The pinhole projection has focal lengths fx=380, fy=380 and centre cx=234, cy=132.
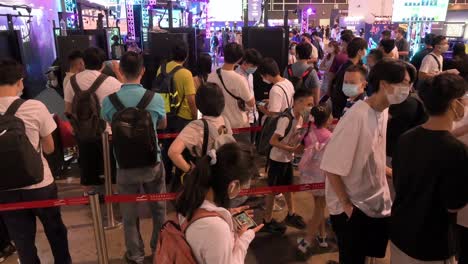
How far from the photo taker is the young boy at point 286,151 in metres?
3.21

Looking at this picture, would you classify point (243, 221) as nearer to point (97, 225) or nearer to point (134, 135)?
point (134, 135)

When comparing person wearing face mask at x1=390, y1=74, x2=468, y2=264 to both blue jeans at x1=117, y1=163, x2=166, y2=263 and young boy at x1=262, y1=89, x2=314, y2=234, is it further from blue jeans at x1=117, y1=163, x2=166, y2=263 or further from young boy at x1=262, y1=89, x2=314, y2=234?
blue jeans at x1=117, y1=163, x2=166, y2=263

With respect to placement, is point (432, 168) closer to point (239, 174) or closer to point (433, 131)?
→ point (433, 131)

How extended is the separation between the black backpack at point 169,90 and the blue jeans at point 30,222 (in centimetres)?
163

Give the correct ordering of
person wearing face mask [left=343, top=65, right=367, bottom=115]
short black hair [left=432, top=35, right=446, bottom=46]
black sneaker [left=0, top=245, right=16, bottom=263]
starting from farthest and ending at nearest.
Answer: short black hair [left=432, top=35, right=446, bottom=46], black sneaker [left=0, top=245, right=16, bottom=263], person wearing face mask [left=343, top=65, right=367, bottom=115]

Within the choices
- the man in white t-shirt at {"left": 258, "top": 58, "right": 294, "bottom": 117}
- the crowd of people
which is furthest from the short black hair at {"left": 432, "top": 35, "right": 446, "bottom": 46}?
the man in white t-shirt at {"left": 258, "top": 58, "right": 294, "bottom": 117}

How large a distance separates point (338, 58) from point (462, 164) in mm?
3992

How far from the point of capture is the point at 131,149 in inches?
108

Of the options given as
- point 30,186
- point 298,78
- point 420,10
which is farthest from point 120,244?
point 420,10

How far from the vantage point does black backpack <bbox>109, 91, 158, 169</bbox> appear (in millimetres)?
2664

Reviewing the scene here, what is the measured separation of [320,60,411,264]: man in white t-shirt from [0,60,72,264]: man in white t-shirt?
1.81 m

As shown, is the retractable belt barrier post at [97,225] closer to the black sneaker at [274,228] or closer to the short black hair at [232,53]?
the black sneaker at [274,228]

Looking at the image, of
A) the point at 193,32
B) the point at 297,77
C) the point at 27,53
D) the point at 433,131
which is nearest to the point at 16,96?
the point at 433,131

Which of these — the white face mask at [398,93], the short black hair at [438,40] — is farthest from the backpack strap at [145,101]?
the short black hair at [438,40]
